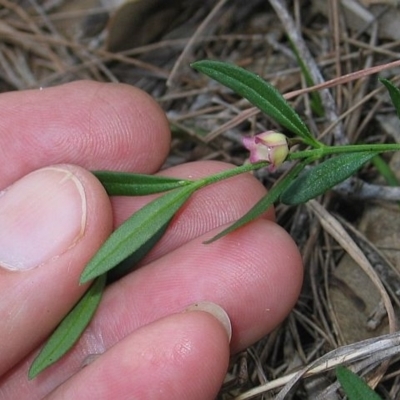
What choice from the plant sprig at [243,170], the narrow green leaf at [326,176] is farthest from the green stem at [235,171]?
the narrow green leaf at [326,176]

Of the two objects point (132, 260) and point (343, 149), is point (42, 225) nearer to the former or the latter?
point (132, 260)

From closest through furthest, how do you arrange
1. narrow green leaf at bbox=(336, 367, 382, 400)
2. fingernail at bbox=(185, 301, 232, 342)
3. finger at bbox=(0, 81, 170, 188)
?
narrow green leaf at bbox=(336, 367, 382, 400)
fingernail at bbox=(185, 301, 232, 342)
finger at bbox=(0, 81, 170, 188)

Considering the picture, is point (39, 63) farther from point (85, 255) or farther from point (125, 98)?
point (85, 255)

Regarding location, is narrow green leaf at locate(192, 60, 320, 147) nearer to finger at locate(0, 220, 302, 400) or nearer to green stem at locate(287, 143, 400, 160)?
green stem at locate(287, 143, 400, 160)

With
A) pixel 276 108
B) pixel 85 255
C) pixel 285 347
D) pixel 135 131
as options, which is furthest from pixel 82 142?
pixel 285 347

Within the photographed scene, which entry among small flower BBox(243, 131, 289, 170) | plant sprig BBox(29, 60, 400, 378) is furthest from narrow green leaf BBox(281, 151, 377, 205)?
small flower BBox(243, 131, 289, 170)

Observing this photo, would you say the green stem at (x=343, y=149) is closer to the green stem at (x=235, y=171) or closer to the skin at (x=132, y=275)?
the green stem at (x=235, y=171)

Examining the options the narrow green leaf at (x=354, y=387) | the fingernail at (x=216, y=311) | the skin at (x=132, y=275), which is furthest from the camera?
the fingernail at (x=216, y=311)
